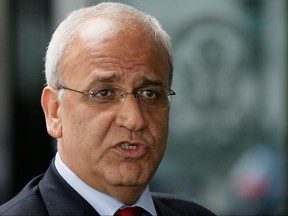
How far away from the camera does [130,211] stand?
9.99 ft

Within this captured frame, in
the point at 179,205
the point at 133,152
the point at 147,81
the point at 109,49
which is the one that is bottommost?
the point at 179,205

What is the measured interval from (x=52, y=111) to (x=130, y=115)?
392 millimetres

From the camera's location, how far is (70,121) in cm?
307

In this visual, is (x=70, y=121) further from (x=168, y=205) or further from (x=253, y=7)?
(x=253, y=7)

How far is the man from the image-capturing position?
9.77 ft

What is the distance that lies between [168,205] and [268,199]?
4.06m

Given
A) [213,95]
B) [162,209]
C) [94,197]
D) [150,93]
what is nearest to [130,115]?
[150,93]

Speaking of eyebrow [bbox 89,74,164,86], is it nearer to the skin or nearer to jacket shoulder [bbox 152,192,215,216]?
the skin

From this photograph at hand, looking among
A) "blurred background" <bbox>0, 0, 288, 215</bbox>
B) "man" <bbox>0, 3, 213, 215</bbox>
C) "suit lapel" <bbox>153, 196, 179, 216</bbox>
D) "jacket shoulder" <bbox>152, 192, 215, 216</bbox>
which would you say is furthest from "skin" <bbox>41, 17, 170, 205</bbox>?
"blurred background" <bbox>0, 0, 288, 215</bbox>

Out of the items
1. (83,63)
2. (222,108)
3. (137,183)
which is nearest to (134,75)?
(83,63)

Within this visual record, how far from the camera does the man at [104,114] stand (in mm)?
2979

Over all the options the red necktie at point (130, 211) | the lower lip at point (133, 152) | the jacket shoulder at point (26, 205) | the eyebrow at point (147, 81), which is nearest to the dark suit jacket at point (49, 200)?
the jacket shoulder at point (26, 205)

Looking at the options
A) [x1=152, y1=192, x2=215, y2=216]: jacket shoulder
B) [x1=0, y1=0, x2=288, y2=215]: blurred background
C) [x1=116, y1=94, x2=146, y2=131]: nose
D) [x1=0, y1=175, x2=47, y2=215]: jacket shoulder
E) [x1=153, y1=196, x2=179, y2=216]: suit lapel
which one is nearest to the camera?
[x1=0, y1=175, x2=47, y2=215]: jacket shoulder

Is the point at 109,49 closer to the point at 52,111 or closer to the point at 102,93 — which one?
the point at 102,93
